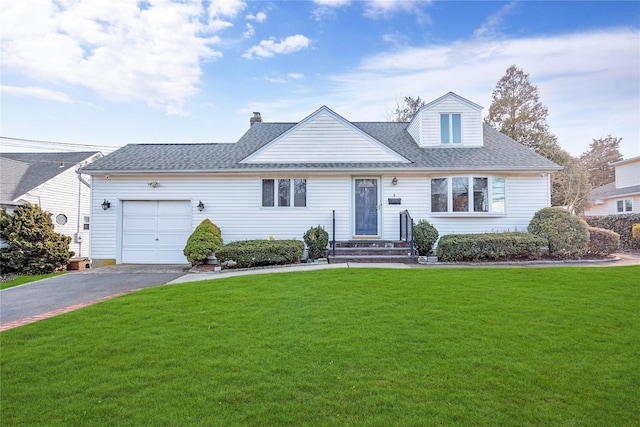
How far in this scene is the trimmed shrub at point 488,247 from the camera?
10.1 metres

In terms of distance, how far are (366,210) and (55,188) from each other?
17473 mm

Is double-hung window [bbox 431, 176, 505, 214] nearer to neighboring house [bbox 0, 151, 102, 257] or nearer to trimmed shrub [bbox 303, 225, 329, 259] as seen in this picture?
trimmed shrub [bbox 303, 225, 329, 259]

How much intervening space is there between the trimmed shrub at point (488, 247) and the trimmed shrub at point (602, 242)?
2.47 m

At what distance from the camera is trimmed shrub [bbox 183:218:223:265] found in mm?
10766

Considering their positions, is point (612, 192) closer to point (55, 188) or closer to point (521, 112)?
point (521, 112)

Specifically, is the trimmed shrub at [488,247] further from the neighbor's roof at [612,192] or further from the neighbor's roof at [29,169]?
the neighbor's roof at [612,192]

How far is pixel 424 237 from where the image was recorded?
1091 cm

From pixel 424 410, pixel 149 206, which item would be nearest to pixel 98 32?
pixel 149 206

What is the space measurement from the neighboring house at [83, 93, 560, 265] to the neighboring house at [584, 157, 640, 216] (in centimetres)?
1806

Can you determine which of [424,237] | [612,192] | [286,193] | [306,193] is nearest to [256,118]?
[286,193]

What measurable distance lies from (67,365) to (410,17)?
14.4 meters

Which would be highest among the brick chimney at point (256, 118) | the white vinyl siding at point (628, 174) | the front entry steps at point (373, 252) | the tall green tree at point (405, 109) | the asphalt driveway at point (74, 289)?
the tall green tree at point (405, 109)

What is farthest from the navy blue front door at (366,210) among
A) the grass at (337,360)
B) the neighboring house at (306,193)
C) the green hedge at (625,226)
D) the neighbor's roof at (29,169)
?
the neighbor's roof at (29,169)

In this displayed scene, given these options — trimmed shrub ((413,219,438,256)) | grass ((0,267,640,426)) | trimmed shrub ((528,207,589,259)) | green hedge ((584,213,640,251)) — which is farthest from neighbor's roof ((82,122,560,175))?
grass ((0,267,640,426))
